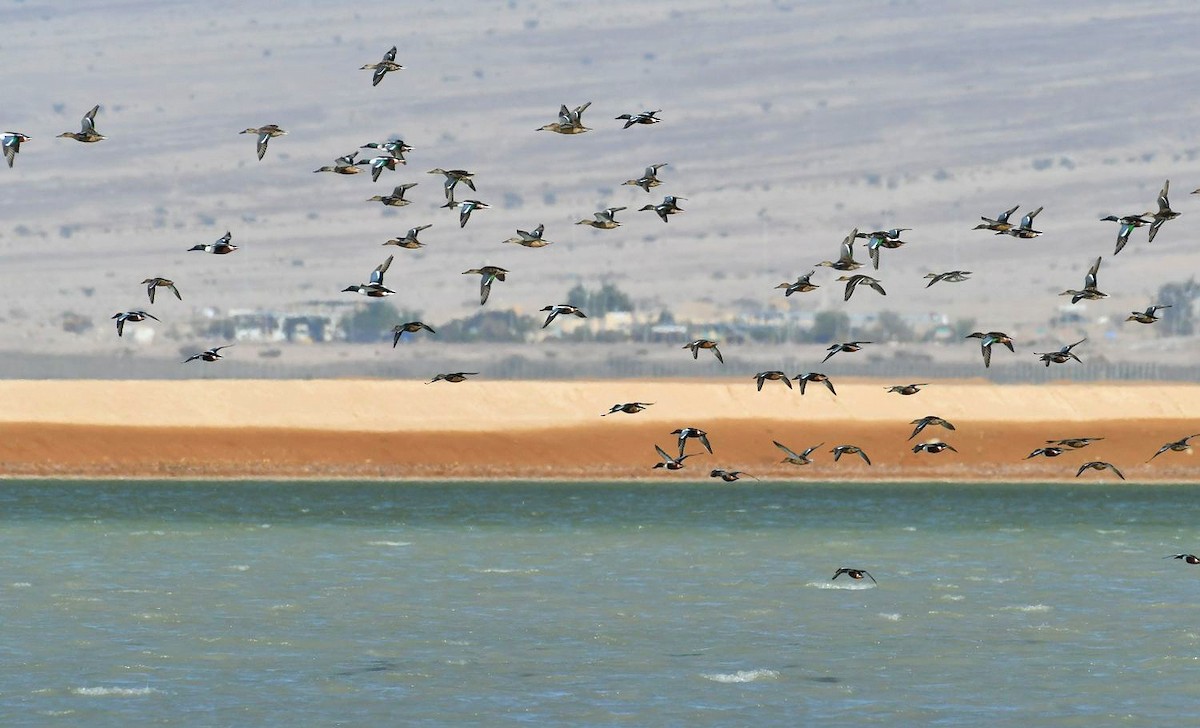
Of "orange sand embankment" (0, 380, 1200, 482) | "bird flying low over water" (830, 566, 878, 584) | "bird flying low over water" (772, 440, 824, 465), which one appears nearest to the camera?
"bird flying low over water" (830, 566, 878, 584)

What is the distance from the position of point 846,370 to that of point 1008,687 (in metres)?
152

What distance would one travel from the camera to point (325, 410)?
113875 millimetres

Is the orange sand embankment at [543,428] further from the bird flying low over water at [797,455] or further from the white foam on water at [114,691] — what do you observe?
the white foam on water at [114,691]

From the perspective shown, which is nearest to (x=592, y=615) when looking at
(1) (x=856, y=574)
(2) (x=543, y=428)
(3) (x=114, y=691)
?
(1) (x=856, y=574)

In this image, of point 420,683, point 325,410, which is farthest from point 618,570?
point 325,410

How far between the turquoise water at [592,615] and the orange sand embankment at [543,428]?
68.5 ft

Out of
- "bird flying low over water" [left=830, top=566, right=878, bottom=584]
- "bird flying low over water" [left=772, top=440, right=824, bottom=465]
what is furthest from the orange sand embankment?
"bird flying low over water" [left=830, top=566, right=878, bottom=584]

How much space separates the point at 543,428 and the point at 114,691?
73844 millimetres

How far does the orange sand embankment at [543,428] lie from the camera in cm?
10075

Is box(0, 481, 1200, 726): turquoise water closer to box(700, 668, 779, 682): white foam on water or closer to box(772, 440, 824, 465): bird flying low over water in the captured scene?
box(700, 668, 779, 682): white foam on water

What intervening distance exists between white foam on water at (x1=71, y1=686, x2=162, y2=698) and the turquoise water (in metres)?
0.09

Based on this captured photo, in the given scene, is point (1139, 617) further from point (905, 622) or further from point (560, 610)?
point (560, 610)

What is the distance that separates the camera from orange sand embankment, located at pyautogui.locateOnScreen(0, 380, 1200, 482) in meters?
101

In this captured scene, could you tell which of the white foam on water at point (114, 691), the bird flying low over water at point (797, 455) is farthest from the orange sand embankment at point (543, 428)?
the white foam on water at point (114, 691)
